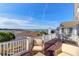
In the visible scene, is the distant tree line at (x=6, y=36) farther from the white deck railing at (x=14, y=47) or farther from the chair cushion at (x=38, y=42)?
the chair cushion at (x=38, y=42)

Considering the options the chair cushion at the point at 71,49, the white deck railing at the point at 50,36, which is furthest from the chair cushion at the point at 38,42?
the chair cushion at the point at 71,49

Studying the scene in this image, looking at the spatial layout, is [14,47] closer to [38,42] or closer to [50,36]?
[38,42]

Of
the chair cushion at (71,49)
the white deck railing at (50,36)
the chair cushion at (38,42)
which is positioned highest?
the white deck railing at (50,36)

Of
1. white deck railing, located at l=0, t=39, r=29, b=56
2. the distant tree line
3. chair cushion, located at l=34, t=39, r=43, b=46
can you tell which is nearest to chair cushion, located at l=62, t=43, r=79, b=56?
chair cushion, located at l=34, t=39, r=43, b=46

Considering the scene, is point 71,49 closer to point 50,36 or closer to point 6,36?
point 50,36

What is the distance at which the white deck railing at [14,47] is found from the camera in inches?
103

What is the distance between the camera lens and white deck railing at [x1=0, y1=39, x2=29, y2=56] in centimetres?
262

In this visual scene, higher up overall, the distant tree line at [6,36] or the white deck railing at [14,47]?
the distant tree line at [6,36]

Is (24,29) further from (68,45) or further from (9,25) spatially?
(68,45)

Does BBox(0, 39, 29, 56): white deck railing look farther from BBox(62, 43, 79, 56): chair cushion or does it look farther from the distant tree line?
BBox(62, 43, 79, 56): chair cushion

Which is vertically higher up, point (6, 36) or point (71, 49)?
point (6, 36)

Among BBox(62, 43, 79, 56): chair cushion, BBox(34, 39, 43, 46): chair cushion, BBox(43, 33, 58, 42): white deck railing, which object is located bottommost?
BBox(62, 43, 79, 56): chair cushion

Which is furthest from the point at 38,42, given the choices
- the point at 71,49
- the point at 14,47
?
the point at 71,49

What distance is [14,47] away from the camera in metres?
2.66
